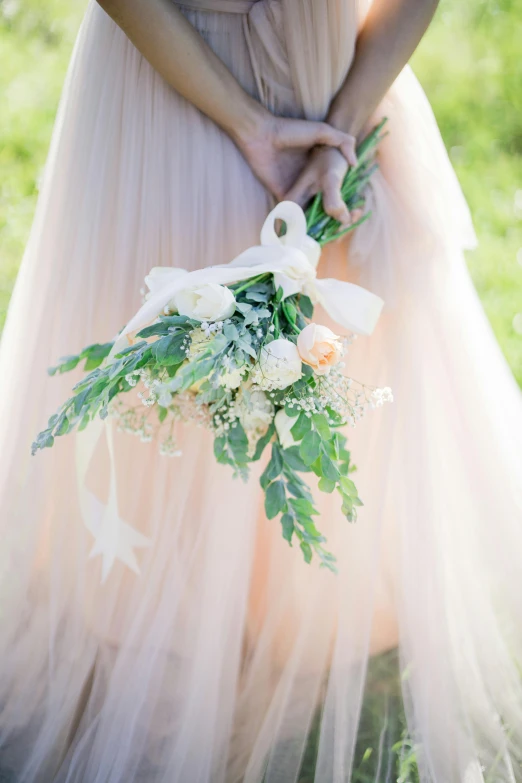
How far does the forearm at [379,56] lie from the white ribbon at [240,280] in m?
0.27

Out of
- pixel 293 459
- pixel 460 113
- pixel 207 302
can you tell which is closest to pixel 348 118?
pixel 207 302

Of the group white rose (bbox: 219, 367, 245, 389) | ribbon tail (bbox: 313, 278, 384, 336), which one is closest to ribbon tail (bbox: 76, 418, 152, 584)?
white rose (bbox: 219, 367, 245, 389)

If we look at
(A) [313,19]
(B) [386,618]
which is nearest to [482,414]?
(B) [386,618]

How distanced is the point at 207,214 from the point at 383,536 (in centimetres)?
63

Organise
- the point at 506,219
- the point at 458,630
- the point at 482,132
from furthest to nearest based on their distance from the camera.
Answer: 1. the point at 482,132
2. the point at 506,219
3. the point at 458,630

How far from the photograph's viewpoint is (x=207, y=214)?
122 centimetres

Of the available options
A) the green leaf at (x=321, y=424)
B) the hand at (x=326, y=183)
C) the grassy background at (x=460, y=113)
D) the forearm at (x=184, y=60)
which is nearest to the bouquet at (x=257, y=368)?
the green leaf at (x=321, y=424)

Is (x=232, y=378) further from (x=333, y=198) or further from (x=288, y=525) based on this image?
(x=333, y=198)

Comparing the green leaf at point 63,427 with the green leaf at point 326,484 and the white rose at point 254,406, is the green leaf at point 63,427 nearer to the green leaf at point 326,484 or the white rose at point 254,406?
the white rose at point 254,406

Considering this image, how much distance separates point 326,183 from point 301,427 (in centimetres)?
49

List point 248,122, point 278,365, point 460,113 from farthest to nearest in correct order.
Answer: point 460,113 → point 248,122 → point 278,365

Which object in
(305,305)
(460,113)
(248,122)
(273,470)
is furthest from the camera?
(460,113)

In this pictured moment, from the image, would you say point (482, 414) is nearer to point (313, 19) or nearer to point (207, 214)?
point (207, 214)

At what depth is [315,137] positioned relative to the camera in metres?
1.22
